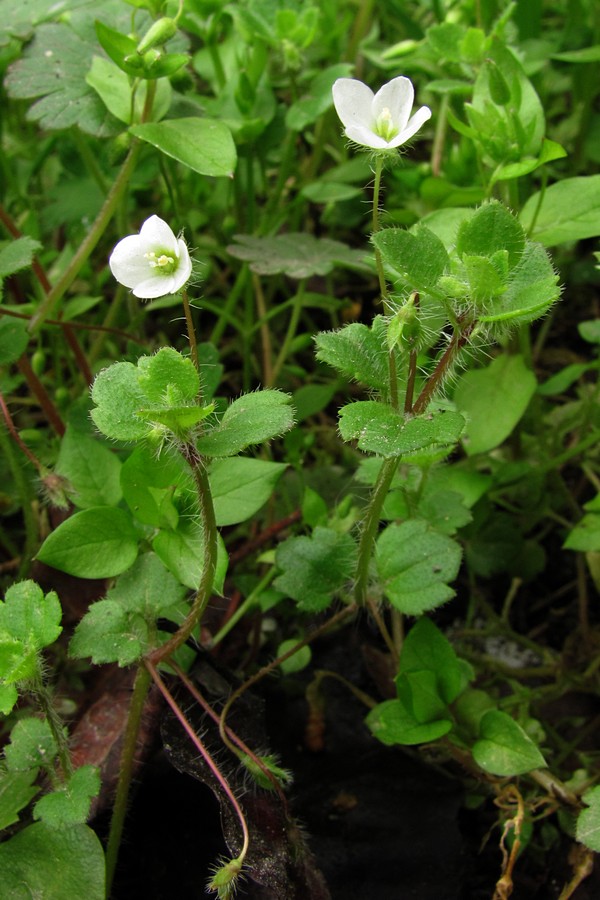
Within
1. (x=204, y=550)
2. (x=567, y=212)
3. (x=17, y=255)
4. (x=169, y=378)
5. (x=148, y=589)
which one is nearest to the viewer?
(x=169, y=378)

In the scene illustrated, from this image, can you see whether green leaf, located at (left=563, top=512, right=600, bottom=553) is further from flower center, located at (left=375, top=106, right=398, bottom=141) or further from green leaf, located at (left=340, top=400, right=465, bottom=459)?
flower center, located at (left=375, top=106, right=398, bottom=141)

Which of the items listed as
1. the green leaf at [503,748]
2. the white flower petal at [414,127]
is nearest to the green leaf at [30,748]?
the green leaf at [503,748]

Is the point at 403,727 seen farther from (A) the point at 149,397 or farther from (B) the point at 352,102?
(B) the point at 352,102

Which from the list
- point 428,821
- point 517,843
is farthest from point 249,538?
point 517,843

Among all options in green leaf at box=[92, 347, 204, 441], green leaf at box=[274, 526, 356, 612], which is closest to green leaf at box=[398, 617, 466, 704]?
green leaf at box=[274, 526, 356, 612]

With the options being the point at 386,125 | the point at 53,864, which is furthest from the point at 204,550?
the point at 386,125
